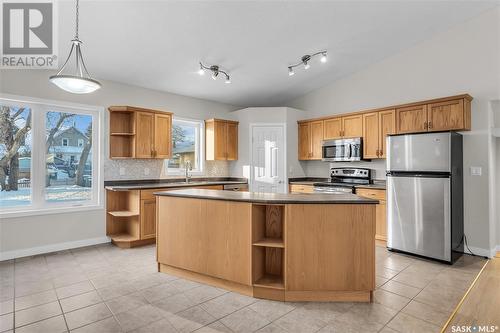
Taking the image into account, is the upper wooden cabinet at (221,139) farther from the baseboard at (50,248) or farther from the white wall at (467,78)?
the white wall at (467,78)

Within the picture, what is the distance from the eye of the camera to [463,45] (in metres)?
4.16

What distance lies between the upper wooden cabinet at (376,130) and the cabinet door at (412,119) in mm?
101

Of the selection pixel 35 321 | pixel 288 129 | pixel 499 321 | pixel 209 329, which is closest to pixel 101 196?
pixel 35 321

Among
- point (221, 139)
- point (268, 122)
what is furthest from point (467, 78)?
point (221, 139)

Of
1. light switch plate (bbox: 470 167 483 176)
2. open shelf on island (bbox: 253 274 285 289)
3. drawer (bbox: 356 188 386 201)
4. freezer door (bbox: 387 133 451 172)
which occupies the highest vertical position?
freezer door (bbox: 387 133 451 172)

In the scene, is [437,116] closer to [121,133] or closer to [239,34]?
[239,34]

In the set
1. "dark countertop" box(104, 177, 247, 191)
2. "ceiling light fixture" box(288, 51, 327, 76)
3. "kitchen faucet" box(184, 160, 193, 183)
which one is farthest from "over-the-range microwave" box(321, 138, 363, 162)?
"kitchen faucet" box(184, 160, 193, 183)

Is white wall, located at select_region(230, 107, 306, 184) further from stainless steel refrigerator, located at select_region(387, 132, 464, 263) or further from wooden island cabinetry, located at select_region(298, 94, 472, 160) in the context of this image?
stainless steel refrigerator, located at select_region(387, 132, 464, 263)

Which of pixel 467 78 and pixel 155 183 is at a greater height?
pixel 467 78

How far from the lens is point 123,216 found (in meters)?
4.48

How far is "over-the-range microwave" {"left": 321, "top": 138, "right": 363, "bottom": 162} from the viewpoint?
5.12m

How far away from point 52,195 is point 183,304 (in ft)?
9.95

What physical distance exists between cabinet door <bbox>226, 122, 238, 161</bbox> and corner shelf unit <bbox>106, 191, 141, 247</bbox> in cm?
222

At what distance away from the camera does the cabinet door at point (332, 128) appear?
5484mm
